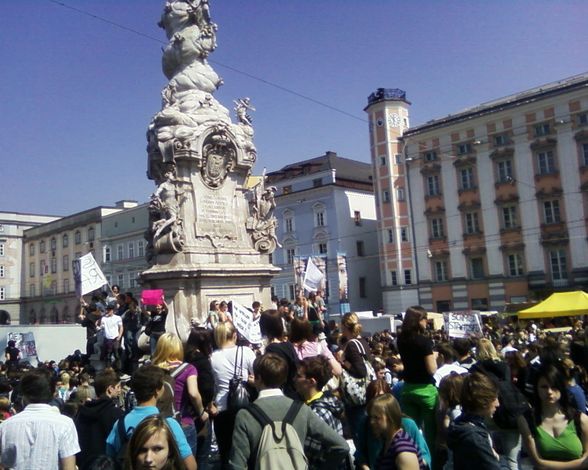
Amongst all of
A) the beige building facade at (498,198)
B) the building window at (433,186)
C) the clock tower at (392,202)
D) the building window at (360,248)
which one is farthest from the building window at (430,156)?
the building window at (360,248)

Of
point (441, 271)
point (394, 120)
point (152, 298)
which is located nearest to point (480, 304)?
point (441, 271)

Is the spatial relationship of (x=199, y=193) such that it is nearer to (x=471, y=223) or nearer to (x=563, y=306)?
(x=563, y=306)

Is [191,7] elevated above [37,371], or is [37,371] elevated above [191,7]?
[191,7]

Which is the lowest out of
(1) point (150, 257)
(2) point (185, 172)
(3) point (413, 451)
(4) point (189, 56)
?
(3) point (413, 451)

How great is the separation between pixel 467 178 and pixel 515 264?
298 inches

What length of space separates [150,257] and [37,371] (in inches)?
439

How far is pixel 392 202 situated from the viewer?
5006cm

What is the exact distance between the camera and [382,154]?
5038cm

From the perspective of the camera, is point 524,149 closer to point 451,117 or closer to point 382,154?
point 451,117

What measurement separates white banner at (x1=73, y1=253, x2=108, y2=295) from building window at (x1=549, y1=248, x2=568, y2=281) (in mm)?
35345

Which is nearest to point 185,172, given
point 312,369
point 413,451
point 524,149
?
point 312,369

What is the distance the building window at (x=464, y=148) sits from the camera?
46.3m

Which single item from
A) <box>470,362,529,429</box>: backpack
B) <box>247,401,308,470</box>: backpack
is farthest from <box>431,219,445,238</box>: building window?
<box>247,401,308,470</box>: backpack

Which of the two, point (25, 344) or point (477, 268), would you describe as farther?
point (477, 268)
